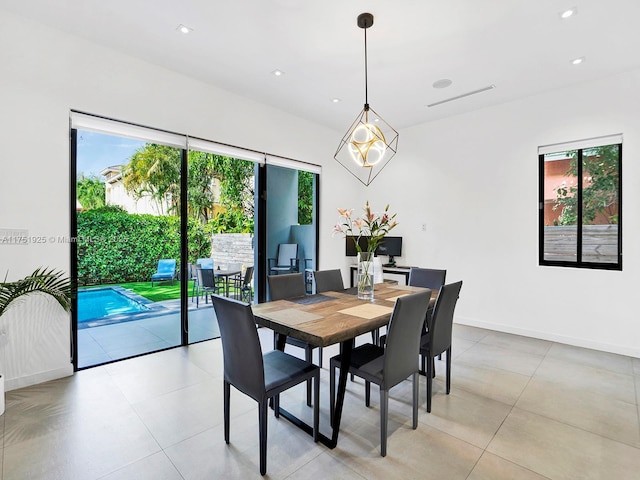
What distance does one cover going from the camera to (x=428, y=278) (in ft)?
11.7

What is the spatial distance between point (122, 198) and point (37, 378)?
177 centimetres

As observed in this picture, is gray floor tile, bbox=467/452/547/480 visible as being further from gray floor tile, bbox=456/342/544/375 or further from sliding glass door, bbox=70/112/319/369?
sliding glass door, bbox=70/112/319/369

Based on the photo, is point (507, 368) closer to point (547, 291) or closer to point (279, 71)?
point (547, 291)

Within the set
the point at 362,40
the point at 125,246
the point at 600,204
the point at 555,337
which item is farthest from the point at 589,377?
the point at 125,246

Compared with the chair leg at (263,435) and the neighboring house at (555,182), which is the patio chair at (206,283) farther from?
the neighboring house at (555,182)

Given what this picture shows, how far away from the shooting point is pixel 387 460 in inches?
A: 73.5

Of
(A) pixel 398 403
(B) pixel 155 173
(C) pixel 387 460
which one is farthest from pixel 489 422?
(B) pixel 155 173

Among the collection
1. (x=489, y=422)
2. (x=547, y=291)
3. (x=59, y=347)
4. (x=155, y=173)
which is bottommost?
(x=489, y=422)

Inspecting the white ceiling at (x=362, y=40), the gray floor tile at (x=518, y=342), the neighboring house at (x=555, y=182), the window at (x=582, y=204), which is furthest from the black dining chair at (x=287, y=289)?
the neighboring house at (x=555, y=182)

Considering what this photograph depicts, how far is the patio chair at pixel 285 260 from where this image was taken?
15.8 ft

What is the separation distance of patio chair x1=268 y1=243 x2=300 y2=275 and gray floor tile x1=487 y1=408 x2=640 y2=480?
11.0 ft

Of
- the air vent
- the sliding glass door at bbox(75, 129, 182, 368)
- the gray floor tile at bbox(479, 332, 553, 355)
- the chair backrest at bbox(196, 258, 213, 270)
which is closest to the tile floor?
the gray floor tile at bbox(479, 332, 553, 355)

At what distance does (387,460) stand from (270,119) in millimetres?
4108

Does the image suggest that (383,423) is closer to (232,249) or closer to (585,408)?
(585,408)
